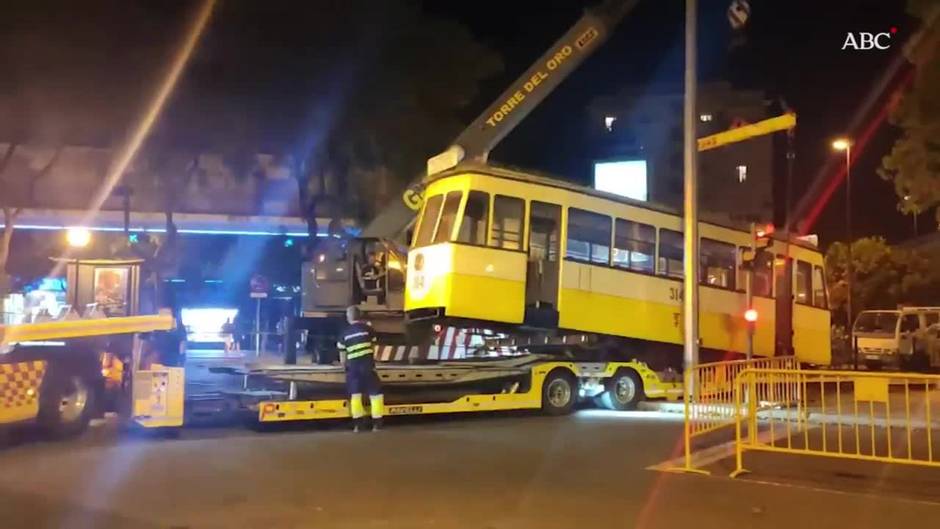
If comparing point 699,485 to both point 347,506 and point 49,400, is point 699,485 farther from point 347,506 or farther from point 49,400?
point 49,400

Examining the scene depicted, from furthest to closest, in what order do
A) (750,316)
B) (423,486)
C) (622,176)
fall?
(622,176) < (750,316) < (423,486)

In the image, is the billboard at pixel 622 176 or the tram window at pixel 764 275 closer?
the tram window at pixel 764 275

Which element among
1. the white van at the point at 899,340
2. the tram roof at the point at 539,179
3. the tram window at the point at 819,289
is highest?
the tram roof at the point at 539,179

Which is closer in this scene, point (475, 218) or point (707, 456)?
point (707, 456)

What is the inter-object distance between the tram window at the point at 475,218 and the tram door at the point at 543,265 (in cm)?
87

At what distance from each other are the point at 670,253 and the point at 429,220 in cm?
460

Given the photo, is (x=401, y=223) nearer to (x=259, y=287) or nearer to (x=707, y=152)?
(x=259, y=287)

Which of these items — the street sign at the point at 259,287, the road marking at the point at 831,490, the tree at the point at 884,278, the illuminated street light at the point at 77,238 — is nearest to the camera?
the road marking at the point at 831,490

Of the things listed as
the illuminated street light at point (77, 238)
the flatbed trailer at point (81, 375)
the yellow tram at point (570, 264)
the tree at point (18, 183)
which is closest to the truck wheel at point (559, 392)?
the yellow tram at point (570, 264)

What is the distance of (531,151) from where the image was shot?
48.8 meters

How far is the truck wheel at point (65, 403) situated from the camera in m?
12.5

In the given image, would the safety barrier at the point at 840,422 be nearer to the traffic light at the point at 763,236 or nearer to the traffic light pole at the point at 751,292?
the traffic light pole at the point at 751,292

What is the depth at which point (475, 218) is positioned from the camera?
14.1 m

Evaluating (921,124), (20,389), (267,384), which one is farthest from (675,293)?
(20,389)
